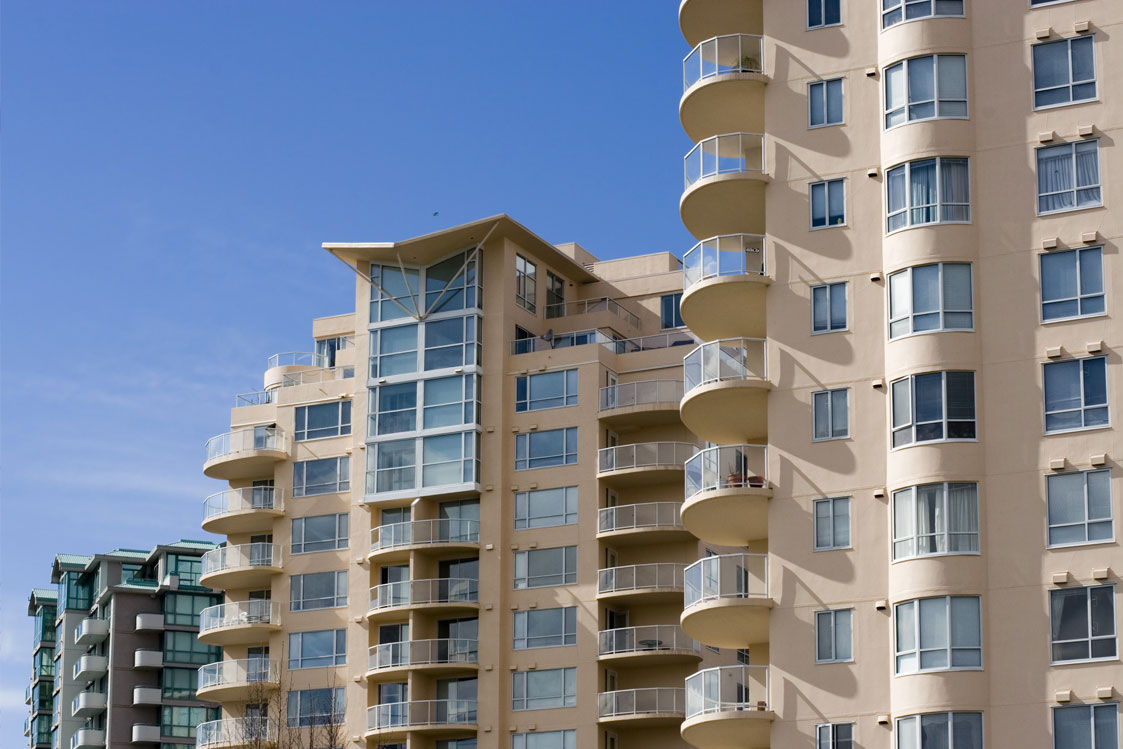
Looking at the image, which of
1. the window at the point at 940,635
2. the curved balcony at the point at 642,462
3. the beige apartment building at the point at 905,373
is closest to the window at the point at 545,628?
the curved balcony at the point at 642,462

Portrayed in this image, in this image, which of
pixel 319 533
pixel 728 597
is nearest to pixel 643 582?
pixel 319 533

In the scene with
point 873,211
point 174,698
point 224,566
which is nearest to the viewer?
point 873,211

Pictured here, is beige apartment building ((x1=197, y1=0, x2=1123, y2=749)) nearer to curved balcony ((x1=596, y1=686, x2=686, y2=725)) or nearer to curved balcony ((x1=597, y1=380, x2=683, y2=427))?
curved balcony ((x1=596, y1=686, x2=686, y2=725))

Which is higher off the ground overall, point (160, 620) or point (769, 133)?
point (769, 133)

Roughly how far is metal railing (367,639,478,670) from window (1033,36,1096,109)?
38905 millimetres

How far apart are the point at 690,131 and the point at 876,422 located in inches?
540

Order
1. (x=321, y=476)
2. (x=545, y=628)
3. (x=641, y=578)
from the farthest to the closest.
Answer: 1. (x=321, y=476)
2. (x=545, y=628)
3. (x=641, y=578)

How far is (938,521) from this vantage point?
167 feet

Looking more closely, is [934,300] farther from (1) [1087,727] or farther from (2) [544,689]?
(2) [544,689]

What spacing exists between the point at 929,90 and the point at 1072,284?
722cm

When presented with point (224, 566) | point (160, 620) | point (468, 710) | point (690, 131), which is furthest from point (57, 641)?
point (690, 131)

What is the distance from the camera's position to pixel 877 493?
5216cm

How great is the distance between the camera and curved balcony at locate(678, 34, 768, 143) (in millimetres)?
58625

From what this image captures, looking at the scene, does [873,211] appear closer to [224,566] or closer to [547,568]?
[547,568]
